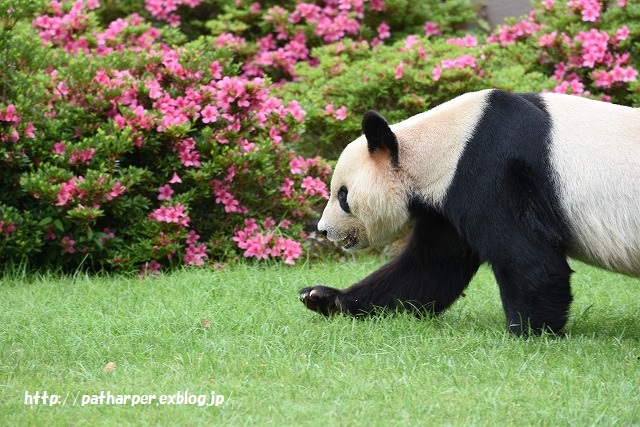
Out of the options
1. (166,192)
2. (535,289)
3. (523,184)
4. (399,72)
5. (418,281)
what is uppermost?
(523,184)

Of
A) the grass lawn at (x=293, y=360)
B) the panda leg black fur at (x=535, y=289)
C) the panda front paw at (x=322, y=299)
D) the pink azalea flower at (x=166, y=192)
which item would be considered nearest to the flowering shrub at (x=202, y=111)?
the pink azalea flower at (x=166, y=192)

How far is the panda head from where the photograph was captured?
15.6 feet

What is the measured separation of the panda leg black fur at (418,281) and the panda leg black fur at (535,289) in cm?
46

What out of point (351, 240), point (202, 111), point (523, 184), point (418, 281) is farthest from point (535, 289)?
point (202, 111)

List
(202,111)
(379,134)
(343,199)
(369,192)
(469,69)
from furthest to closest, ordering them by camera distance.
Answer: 1. (469,69)
2. (202,111)
3. (343,199)
4. (369,192)
5. (379,134)

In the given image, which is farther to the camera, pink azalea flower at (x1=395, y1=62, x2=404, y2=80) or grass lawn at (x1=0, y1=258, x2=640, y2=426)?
pink azalea flower at (x1=395, y1=62, x2=404, y2=80)

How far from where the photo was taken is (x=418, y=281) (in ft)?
16.6

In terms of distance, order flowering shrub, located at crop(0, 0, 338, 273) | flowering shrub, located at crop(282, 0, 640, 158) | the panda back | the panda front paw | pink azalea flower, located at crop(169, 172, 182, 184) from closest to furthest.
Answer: the panda back → the panda front paw → flowering shrub, located at crop(0, 0, 338, 273) → pink azalea flower, located at crop(169, 172, 182, 184) → flowering shrub, located at crop(282, 0, 640, 158)

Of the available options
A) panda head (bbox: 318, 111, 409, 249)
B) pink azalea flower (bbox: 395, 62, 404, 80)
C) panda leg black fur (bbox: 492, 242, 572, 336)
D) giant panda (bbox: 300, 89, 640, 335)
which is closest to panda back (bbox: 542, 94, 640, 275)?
giant panda (bbox: 300, 89, 640, 335)

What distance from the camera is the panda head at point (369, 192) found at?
4758 millimetres

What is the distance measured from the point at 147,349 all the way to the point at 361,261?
2778mm

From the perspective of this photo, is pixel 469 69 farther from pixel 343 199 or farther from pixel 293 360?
pixel 293 360

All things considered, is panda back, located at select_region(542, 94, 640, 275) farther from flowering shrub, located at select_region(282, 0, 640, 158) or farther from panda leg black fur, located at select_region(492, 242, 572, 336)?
flowering shrub, located at select_region(282, 0, 640, 158)

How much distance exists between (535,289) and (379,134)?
104 cm
